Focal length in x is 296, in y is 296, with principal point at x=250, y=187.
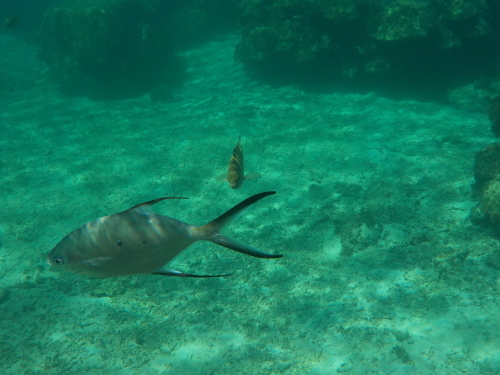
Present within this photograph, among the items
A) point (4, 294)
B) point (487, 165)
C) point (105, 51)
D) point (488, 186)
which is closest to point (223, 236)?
point (4, 294)

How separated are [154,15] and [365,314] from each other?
767 inches

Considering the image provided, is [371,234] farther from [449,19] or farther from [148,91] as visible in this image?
[148,91]

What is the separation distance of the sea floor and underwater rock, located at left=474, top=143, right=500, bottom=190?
1.12ft

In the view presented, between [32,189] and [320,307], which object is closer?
[320,307]

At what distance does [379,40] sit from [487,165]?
660 centimetres

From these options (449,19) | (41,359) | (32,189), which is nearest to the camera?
(41,359)

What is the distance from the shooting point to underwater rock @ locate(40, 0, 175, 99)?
541 inches

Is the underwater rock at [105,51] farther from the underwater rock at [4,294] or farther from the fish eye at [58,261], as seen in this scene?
the fish eye at [58,261]

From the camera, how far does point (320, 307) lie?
15.3ft

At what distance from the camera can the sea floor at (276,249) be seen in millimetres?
3998

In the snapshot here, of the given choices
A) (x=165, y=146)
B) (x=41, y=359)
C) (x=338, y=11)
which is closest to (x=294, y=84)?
(x=338, y=11)

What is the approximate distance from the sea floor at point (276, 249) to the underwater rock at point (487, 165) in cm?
34

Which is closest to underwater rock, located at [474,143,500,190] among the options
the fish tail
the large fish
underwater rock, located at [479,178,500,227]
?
Result: underwater rock, located at [479,178,500,227]

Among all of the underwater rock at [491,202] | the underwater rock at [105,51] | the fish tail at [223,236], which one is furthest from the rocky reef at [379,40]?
the fish tail at [223,236]
